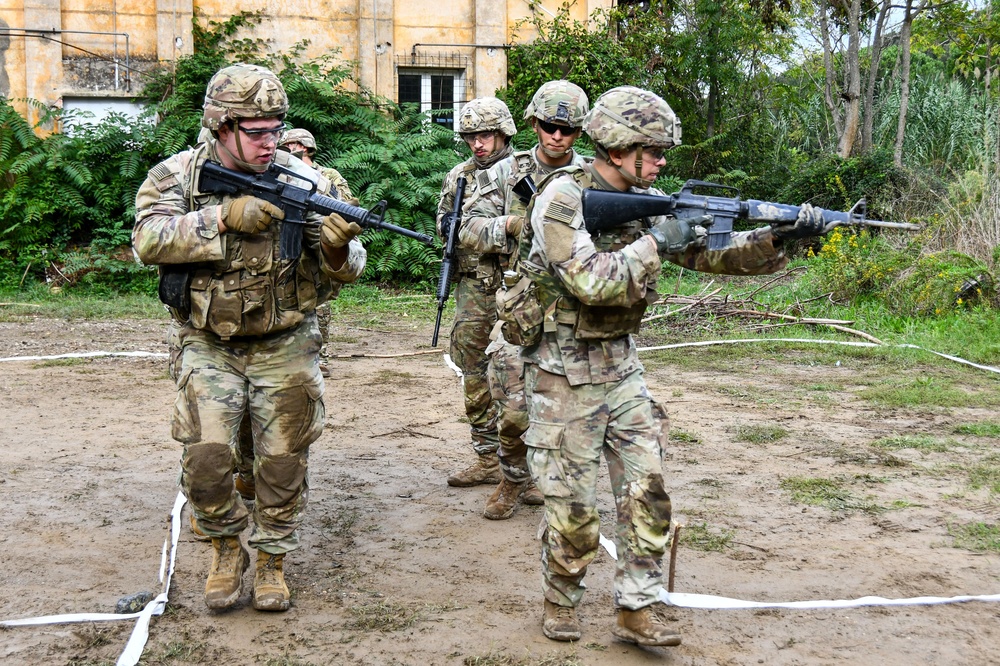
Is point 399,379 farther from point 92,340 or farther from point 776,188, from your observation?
point 776,188

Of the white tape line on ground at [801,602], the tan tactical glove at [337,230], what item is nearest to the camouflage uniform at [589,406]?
the white tape line on ground at [801,602]

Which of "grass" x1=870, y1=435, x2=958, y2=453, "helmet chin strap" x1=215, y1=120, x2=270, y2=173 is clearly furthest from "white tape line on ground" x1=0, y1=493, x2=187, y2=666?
"grass" x1=870, y1=435, x2=958, y2=453

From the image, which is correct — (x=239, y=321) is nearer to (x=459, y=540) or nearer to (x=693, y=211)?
(x=459, y=540)

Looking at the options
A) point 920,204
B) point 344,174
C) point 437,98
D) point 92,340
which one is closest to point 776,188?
point 920,204

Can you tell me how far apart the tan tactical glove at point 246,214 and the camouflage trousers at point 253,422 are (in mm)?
504

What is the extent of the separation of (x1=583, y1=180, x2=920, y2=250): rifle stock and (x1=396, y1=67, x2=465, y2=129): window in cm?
1358

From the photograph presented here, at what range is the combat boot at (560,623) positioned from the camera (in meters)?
3.81

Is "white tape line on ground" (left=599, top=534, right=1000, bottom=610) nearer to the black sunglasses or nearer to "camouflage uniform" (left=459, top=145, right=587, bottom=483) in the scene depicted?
"camouflage uniform" (left=459, top=145, right=587, bottom=483)

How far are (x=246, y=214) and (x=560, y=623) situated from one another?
198 cm

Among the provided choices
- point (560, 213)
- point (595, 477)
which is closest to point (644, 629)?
point (595, 477)

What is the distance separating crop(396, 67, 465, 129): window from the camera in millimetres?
17125

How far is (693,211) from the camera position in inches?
156

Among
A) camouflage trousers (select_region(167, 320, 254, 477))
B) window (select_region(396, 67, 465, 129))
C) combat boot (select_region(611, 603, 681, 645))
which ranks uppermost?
window (select_region(396, 67, 465, 129))

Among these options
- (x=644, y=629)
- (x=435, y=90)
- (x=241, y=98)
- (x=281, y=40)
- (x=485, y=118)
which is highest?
(x=281, y=40)
